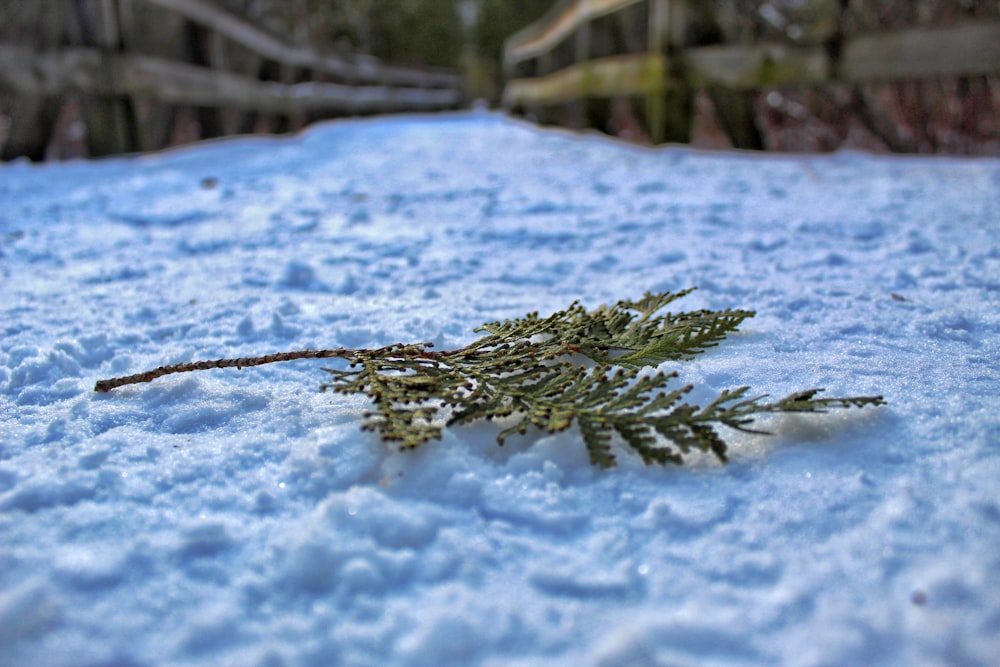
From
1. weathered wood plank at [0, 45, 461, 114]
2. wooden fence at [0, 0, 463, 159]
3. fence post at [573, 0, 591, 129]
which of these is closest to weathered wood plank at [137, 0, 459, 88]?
wooden fence at [0, 0, 463, 159]

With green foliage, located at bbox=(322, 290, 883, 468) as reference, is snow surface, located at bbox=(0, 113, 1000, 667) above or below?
below

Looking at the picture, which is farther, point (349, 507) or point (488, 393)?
point (488, 393)

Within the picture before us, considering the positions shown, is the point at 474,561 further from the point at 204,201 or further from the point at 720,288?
the point at 204,201

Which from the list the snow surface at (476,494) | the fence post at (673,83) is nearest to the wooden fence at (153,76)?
the snow surface at (476,494)

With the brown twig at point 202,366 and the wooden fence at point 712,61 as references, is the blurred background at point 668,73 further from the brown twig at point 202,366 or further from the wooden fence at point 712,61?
the brown twig at point 202,366

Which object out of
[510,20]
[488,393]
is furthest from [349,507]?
[510,20]

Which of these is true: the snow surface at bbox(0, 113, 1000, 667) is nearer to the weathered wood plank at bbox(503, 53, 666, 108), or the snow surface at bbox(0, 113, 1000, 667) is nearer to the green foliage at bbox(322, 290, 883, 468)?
the green foliage at bbox(322, 290, 883, 468)
